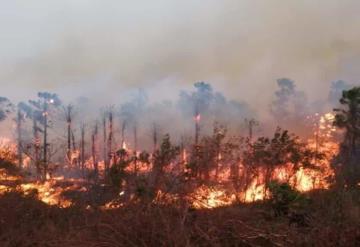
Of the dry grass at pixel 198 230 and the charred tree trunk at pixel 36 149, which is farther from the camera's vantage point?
the charred tree trunk at pixel 36 149

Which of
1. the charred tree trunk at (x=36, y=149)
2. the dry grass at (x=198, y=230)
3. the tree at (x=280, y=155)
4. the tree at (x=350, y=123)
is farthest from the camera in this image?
the charred tree trunk at (x=36, y=149)

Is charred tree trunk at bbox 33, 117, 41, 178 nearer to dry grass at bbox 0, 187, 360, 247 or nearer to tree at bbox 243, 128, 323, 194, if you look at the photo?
tree at bbox 243, 128, 323, 194

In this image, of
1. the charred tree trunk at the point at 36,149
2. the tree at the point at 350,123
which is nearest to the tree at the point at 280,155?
the tree at the point at 350,123

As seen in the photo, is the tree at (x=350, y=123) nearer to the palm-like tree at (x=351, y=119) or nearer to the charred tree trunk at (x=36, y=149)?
the palm-like tree at (x=351, y=119)

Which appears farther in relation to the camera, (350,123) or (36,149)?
(36,149)

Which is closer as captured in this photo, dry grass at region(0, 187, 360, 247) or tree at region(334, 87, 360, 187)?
dry grass at region(0, 187, 360, 247)

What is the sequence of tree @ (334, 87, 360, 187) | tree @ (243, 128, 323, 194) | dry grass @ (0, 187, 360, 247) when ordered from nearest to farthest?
dry grass @ (0, 187, 360, 247) < tree @ (243, 128, 323, 194) < tree @ (334, 87, 360, 187)

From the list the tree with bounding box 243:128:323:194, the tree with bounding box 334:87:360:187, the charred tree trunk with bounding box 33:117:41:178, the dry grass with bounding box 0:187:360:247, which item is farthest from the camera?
the charred tree trunk with bounding box 33:117:41:178

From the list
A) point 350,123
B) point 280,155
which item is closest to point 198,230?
point 280,155

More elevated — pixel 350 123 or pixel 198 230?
pixel 350 123

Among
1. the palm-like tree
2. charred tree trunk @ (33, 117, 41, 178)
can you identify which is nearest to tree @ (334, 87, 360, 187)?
the palm-like tree

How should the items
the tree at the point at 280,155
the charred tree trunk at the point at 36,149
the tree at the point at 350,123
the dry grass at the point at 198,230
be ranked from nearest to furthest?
1. the dry grass at the point at 198,230
2. the tree at the point at 280,155
3. the tree at the point at 350,123
4. the charred tree trunk at the point at 36,149

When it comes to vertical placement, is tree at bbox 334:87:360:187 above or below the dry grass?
above

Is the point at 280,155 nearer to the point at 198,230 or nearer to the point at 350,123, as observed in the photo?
the point at 350,123
